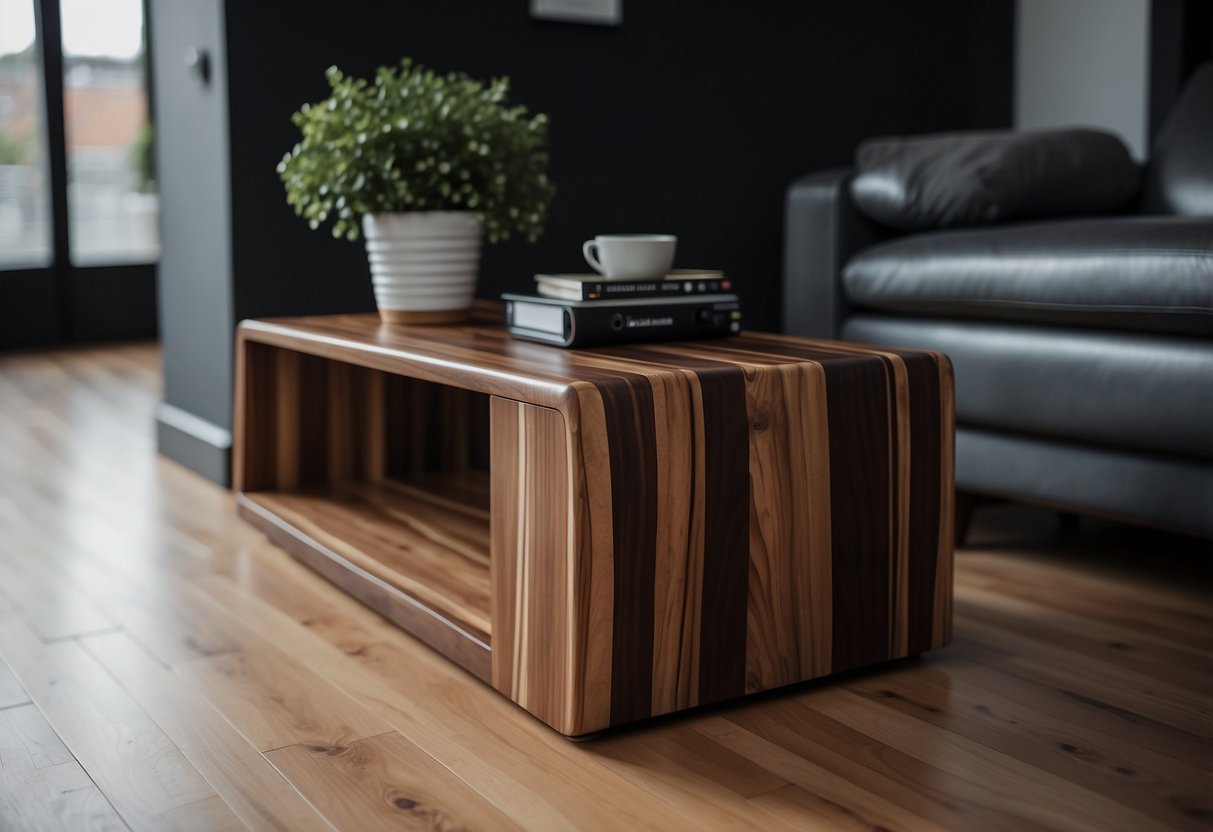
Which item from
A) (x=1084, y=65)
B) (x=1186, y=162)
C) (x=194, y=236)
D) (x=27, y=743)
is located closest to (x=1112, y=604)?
(x=1186, y=162)

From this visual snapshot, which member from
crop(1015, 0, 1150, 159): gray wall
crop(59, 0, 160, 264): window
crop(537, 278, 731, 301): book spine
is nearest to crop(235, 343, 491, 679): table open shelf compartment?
crop(537, 278, 731, 301): book spine

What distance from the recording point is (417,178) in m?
1.79

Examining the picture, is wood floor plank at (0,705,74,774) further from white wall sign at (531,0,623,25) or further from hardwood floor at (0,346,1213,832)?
white wall sign at (531,0,623,25)

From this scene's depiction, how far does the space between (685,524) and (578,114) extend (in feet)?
5.39

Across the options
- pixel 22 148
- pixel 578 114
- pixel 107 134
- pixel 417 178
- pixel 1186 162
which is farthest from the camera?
pixel 107 134

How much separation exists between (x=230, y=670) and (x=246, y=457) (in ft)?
2.22

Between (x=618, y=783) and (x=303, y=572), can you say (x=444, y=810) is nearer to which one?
(x=618, y=783)

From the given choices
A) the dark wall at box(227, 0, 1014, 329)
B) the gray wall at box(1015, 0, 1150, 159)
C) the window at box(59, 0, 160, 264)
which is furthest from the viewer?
the window at box(59, 0, 160, 264)

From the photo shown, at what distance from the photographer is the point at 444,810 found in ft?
3.44

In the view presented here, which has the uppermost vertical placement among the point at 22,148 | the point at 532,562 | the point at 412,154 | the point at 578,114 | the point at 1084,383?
the point at 22,148

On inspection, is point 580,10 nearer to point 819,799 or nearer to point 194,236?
point 194,236

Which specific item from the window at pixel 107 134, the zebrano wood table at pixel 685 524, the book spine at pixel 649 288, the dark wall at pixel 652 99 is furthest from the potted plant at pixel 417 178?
the window at pixel 107 134

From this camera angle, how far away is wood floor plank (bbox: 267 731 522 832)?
1.03 metres

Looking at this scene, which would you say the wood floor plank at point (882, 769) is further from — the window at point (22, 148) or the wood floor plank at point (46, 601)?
the window at point (22, 148)
